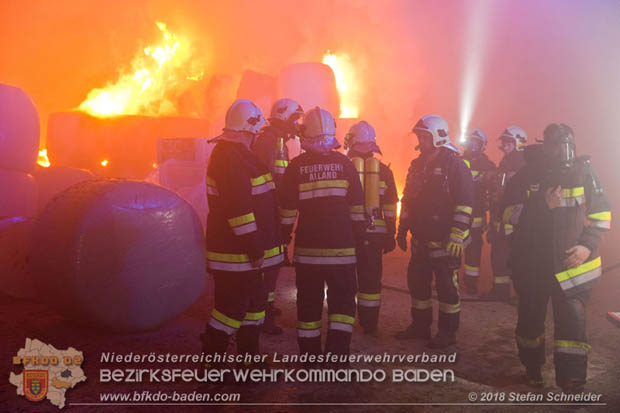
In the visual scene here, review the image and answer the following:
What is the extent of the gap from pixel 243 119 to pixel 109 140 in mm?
14037

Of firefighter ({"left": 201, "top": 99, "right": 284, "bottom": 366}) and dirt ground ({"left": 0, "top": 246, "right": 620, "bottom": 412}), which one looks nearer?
dirt ground ({"left": 0, "top": 246, "right": 620, "bottom": 412})

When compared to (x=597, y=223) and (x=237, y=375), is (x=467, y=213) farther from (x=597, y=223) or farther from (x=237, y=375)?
(x=237, y=375)

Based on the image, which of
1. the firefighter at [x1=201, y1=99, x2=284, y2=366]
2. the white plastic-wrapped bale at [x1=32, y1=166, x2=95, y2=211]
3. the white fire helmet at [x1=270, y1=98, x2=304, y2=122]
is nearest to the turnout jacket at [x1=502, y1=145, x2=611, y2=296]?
the firefighter at [x1=201, y1=99, x2=284, y2=366]

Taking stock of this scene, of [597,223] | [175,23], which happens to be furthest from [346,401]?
[175,23]

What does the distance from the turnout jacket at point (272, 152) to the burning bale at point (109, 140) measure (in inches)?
490

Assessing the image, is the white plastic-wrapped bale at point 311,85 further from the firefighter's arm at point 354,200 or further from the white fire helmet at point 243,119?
the firefighter's arm at point 354,200

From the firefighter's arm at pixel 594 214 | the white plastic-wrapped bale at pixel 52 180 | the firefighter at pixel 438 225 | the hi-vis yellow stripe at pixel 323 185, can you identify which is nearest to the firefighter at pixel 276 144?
the hi-vis yellow stripe at pixel 323 185

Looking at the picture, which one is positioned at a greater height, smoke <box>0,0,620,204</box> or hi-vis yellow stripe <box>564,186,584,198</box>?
smoke <box>0,0,620,204</box>

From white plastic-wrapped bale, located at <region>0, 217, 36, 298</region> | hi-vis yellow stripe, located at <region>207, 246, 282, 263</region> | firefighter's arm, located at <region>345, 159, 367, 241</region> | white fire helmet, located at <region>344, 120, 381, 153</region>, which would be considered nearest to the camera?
hi-vis yellow stripe, located at <region>207, 246, 282, 263</region>

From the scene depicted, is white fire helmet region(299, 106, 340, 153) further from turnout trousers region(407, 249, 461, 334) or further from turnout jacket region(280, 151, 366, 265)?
turnout trousers region(407, 249, 461, 334)

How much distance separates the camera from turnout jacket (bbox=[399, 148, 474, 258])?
4387 millimetres

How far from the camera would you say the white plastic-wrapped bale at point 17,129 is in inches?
230

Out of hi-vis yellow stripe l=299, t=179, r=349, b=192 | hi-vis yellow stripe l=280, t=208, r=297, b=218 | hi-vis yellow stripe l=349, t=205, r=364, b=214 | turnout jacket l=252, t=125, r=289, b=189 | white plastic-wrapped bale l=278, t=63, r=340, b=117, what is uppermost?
white plastic-wrapped bale l=278, t=63, r=340, b=117

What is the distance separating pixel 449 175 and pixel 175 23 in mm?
21117
